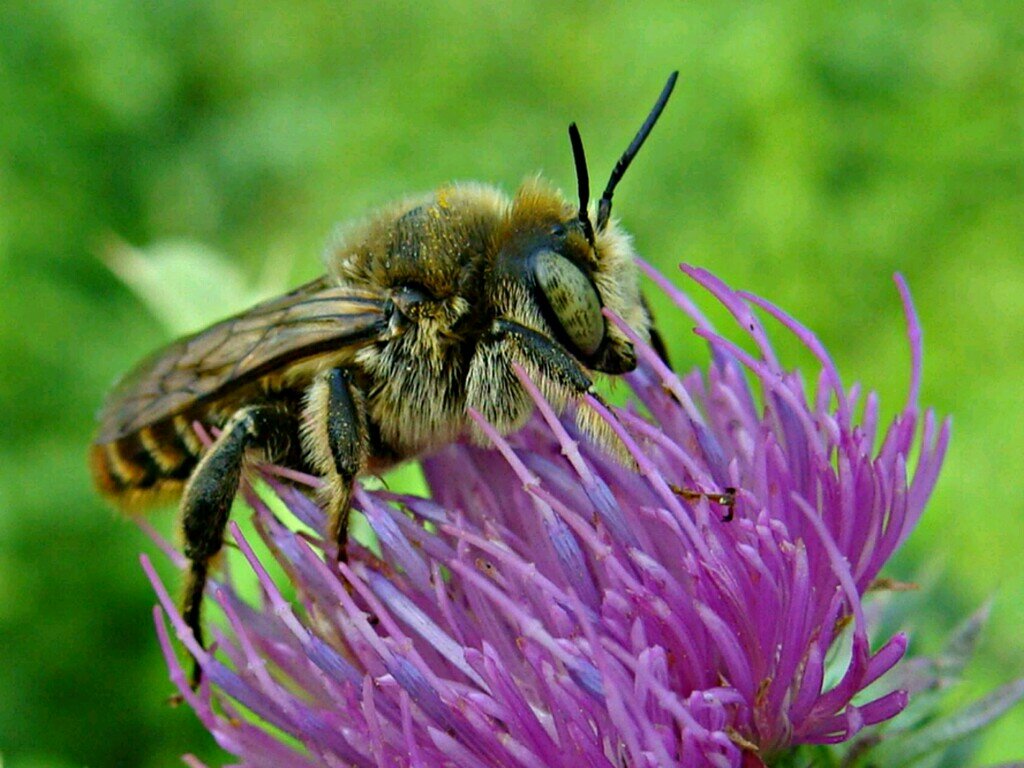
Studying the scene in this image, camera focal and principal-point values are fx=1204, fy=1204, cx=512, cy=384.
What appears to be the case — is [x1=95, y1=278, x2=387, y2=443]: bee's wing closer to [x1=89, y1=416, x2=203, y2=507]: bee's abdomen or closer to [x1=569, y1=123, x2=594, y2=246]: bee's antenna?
[x1=89, y1=416, x2=203, y2=507]: bee's abdomen

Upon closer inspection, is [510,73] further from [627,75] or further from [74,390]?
[74,390]

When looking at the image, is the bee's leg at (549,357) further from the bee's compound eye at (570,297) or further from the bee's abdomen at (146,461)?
the bee's abdomen at (146,461)

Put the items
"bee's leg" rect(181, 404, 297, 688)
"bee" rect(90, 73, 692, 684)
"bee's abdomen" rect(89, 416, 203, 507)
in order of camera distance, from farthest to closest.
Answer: "bee's abdomen" rect(89, 416, 203, 507) < "bee's leg" rect(181, 404, 297, 688) < "bee" rect(90, 73, 692, 684)

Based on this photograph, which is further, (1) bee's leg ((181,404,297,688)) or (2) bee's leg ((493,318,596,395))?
(1) bee's leg ((181,404,297,688))

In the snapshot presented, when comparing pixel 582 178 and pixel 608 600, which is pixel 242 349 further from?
pixel 608 600

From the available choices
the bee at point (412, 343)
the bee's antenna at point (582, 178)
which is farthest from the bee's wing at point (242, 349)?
the bee's antenna at point (582, 178)

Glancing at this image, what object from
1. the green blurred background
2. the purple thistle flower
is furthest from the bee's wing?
the green blurred background
